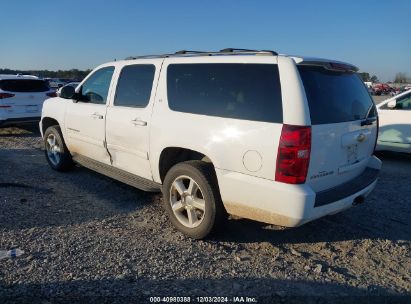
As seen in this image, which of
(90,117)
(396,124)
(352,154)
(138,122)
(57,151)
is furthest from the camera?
(396,124)

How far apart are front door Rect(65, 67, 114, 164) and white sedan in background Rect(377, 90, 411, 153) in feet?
18.6

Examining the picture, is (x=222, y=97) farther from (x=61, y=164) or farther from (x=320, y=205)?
(x=61, y=164)

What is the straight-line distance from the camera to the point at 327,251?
3.92 m

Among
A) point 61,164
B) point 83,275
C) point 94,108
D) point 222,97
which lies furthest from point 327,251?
point 61,164

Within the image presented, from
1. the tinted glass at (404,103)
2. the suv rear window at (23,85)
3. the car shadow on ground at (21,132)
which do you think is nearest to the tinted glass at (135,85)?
the tinted glass at (404,103)

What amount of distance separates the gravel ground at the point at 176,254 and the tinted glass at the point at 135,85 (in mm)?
1345

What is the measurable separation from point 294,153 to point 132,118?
215cm

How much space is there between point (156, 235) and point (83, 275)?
1.02 m

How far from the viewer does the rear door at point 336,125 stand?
11.1ft

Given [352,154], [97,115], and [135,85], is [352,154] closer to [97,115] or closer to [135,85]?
Answer: [135,85]

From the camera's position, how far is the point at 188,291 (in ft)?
10.3

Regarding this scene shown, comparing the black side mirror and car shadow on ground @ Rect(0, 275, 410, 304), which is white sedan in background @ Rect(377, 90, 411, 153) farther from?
the black side mirror

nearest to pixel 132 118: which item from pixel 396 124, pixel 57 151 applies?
pixel 57 151

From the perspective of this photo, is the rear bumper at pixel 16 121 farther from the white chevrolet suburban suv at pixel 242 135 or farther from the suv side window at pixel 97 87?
the white chevrolet suburban suv at pixel 242 135
